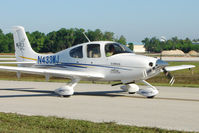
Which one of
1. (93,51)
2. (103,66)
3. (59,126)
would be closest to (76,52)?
(93,51)

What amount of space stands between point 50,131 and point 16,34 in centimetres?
1087

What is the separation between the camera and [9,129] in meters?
7.62

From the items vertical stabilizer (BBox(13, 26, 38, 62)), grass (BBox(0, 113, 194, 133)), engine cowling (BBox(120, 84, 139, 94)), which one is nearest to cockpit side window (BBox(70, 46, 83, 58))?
engine cowling (BBox(120, 84, 139, 94))

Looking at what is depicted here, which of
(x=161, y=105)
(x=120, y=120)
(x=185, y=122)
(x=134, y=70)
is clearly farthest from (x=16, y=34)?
(x=185, y=122)

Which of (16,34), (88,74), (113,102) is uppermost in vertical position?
(16,34)

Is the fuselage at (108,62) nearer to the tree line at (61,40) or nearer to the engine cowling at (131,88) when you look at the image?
the engine cowling at (131,88)

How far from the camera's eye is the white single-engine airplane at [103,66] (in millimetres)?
12977

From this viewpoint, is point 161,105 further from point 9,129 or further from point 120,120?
point 9,129

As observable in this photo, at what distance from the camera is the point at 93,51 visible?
14.3 metres

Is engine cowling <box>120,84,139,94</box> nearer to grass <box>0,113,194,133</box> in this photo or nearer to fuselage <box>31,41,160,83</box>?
fuselage <box>31,41,160,83</box>

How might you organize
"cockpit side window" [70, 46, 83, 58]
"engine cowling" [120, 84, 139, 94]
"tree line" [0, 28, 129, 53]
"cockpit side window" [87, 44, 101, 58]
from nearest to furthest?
1. "cockpit side window" [87, 44, 101, 58]
2. "cockpit side window" [70, 46, 83, 58]
3. "engine cowling" [120, 84, 139, 94]
4. "tree line" [0, 28, 129, 53]

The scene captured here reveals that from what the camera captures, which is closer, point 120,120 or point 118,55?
point 120,120

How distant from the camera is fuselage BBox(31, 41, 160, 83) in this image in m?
12.9

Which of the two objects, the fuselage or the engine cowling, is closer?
the fuselage
